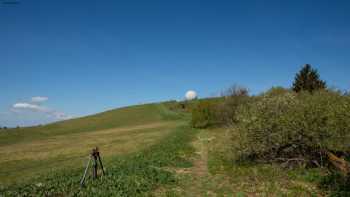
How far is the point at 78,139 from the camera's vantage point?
3662 centimetres

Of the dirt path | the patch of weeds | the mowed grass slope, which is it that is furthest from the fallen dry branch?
the mowed grass slope

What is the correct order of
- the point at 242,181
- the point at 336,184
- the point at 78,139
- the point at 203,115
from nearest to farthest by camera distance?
1. the point at 336,184
2. the point at 242,181
3. the point at 78,139
4. the point at 203,115

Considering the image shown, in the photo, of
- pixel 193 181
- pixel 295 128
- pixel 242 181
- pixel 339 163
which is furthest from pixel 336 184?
pixel 193 181

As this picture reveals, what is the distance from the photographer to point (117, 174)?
1040cm

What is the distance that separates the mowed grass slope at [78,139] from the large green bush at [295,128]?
12.2 meters

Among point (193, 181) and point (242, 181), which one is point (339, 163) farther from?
point (193, 181)

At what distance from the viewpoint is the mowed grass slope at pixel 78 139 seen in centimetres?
1772

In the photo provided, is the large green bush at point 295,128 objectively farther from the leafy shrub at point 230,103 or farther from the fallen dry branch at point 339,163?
the leafy shrub at point 230,103

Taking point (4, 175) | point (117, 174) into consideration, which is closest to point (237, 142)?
point (117, 174)

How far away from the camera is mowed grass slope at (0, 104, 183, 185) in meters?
17.7

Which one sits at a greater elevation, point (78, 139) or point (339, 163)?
point (339, 163)

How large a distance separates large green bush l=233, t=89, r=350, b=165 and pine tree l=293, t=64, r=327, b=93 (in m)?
32.0

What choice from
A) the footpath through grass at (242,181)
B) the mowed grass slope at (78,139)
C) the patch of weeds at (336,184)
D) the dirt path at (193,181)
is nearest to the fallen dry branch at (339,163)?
the patch of weeds at (336,184)

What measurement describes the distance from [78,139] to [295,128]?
34.8 metres
